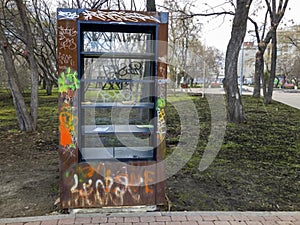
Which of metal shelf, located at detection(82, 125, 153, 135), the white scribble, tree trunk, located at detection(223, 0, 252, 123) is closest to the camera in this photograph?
the white scribble

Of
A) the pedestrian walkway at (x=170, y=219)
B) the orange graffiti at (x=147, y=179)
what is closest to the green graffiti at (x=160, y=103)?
the orange graffiti at (x=147, y=179)

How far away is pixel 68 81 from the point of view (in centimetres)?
282

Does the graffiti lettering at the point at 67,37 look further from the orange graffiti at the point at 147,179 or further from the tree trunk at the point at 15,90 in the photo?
the tree trunk at the point at 15,90

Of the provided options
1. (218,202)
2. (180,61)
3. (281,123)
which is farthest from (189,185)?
(180,61)

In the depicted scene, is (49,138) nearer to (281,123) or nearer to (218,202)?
(218,202)

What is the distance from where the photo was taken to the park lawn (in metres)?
3.37

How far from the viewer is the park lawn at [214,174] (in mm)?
3371

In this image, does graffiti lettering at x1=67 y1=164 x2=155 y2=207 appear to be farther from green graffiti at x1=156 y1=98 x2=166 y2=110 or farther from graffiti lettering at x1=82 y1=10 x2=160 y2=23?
graffiti lettering at x1=82 y1=10 x2=160 y2=23

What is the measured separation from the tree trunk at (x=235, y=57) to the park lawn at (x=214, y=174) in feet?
4.88

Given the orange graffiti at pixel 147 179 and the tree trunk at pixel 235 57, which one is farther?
the tree trunk at pixel 235 57

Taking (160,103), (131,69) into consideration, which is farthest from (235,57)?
(160,103)

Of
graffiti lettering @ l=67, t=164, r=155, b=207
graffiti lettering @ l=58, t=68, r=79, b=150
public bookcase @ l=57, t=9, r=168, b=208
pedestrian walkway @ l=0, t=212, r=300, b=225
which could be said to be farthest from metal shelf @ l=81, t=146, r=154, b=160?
pedestrian walkway @ l=0, t=212, r=300, b=225

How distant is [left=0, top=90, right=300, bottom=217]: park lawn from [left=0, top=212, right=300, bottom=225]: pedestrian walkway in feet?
0.63

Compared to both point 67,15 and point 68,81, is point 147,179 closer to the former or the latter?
point 68,81
